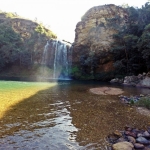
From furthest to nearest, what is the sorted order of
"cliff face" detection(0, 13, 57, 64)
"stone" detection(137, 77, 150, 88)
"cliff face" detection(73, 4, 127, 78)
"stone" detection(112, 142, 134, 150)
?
"cliff face" detection(0, 13, 57, 64)
"cliff face" detection(73, 4, 127, 78)
"stone" detection(137, 77, 150, 88)
"stone" detection(112, 142, 134, 150)

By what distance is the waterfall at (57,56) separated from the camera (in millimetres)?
33562

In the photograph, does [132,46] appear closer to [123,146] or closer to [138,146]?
[138,146]

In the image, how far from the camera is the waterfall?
110 feet

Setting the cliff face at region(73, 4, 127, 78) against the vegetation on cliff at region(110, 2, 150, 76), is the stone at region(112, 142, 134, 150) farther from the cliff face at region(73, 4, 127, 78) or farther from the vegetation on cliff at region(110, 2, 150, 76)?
the cliff face at region(73, 4, 127, 78)

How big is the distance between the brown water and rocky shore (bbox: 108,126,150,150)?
0.26 meters

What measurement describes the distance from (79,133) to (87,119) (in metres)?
1.44

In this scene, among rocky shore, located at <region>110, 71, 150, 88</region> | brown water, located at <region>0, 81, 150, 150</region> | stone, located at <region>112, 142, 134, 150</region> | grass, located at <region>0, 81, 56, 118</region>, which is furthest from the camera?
rocky shore, located at <region>110, 71, 150, 88</region>

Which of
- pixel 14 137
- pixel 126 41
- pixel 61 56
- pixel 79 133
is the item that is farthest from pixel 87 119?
pixel 61 56

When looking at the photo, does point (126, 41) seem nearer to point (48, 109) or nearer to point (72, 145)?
point (48, 109)

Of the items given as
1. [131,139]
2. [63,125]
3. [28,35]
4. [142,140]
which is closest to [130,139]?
[131,139]

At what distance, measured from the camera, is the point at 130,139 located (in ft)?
16.8

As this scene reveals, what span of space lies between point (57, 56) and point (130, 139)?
1181 inches

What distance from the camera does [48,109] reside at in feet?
27.5

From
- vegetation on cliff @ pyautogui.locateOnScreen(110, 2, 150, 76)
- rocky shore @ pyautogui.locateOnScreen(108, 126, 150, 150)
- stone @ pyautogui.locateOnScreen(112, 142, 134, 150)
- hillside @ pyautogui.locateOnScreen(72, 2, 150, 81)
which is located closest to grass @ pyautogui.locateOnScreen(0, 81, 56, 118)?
rocky shore @ pyautogui.locateOnScreen(108, 126, 150, 150)
